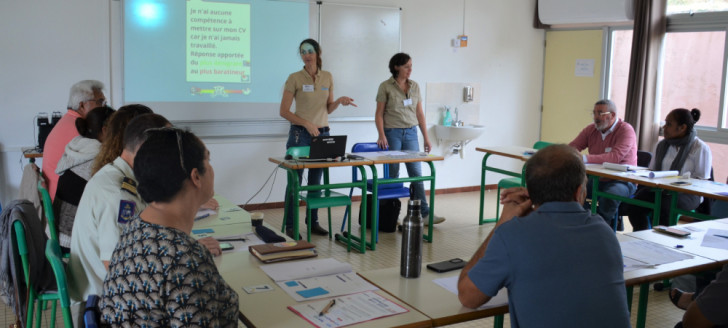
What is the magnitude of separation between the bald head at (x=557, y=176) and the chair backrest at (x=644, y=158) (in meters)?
3.97

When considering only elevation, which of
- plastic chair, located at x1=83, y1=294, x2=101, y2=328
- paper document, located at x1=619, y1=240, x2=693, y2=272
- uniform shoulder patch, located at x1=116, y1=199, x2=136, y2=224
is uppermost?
uniform shoulder patch, located at x1=116, y1=199, x2=136, y2=224

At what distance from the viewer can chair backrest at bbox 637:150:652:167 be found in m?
5.40

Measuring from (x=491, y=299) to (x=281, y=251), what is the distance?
0.81 metres

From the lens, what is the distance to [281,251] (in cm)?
235

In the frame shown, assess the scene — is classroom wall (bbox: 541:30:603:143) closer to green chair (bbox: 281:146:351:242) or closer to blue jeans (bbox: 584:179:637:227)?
blue jeans (bbox: 584:179:637:227)

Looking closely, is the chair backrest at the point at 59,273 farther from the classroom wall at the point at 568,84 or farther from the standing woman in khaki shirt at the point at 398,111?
the classroom wall at the point at 568,84

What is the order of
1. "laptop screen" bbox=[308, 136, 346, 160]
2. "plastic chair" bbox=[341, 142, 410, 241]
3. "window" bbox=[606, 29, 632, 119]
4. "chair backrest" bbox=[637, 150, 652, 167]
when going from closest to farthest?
"laptop screen" bbox=[308, 136, 346, 160] → "plastic chair" bbox=[341, 142, 410, 241] → "chair backrest" bbox=[637, 150, 652, 167] → "window" bbox=[606, 29, 632, 119]

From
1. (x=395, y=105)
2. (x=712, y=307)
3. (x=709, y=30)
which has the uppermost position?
(x=709, y=30)

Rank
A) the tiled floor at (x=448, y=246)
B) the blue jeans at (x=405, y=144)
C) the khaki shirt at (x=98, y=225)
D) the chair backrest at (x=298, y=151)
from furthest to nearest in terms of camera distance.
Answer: the blue jeans at (x=405, y=144) < the chair backrest at (x=298, y=151) < the tiled floor at (x=448, y=246) < the khaki shirt at (x=98, y=225)

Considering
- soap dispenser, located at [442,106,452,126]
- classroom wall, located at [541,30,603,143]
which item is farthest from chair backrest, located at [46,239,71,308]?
classroom wall, located at [541,30,603,143]

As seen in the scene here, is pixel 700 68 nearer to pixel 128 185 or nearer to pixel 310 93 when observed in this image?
pixel 310 93

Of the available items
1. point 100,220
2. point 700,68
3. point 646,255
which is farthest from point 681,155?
point 100,220

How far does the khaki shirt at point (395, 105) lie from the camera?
5.64 meters

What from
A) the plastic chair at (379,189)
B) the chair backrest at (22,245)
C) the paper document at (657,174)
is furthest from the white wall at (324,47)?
the chair backrest at (22,245)
